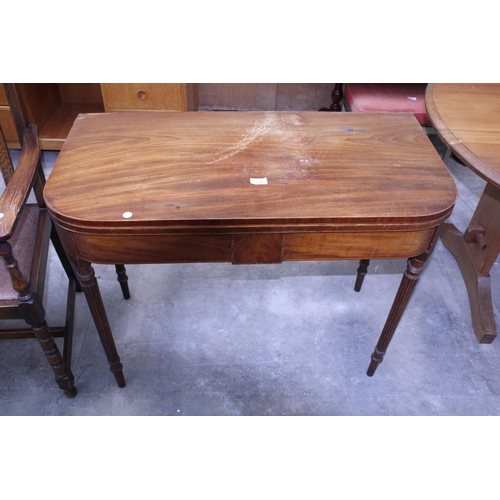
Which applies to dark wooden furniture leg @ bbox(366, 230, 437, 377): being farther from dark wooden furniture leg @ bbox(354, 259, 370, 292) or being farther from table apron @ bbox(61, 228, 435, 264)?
dark wooden furniture leg @ bbox(354, 259, 370, 292)

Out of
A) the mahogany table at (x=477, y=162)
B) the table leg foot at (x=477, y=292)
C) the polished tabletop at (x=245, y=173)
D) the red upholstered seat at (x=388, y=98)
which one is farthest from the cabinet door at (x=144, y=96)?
the table leg foot at (x=477, y=292)

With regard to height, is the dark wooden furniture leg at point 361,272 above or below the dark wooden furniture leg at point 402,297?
below

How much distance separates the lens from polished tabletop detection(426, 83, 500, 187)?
1.33 metres

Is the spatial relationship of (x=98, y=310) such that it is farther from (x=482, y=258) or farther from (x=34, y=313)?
(x=482, y=258)

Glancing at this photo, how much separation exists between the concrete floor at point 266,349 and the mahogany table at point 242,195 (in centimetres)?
42

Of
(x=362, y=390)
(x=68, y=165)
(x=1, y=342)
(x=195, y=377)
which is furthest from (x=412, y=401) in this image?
(x=1, y=342)

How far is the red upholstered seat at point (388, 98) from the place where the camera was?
2236 millimetres

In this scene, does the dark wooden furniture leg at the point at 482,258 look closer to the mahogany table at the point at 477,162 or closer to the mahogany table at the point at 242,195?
the mahogany table at the point at 477,162

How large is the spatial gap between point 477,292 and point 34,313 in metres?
1.75

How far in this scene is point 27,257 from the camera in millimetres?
1372

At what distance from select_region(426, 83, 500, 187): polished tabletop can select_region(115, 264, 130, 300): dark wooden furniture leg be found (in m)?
1.33

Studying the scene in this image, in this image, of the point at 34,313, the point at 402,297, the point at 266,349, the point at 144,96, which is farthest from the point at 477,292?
the point at 144,96

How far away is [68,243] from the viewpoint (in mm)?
1167

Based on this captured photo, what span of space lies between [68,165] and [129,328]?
2.72ft
